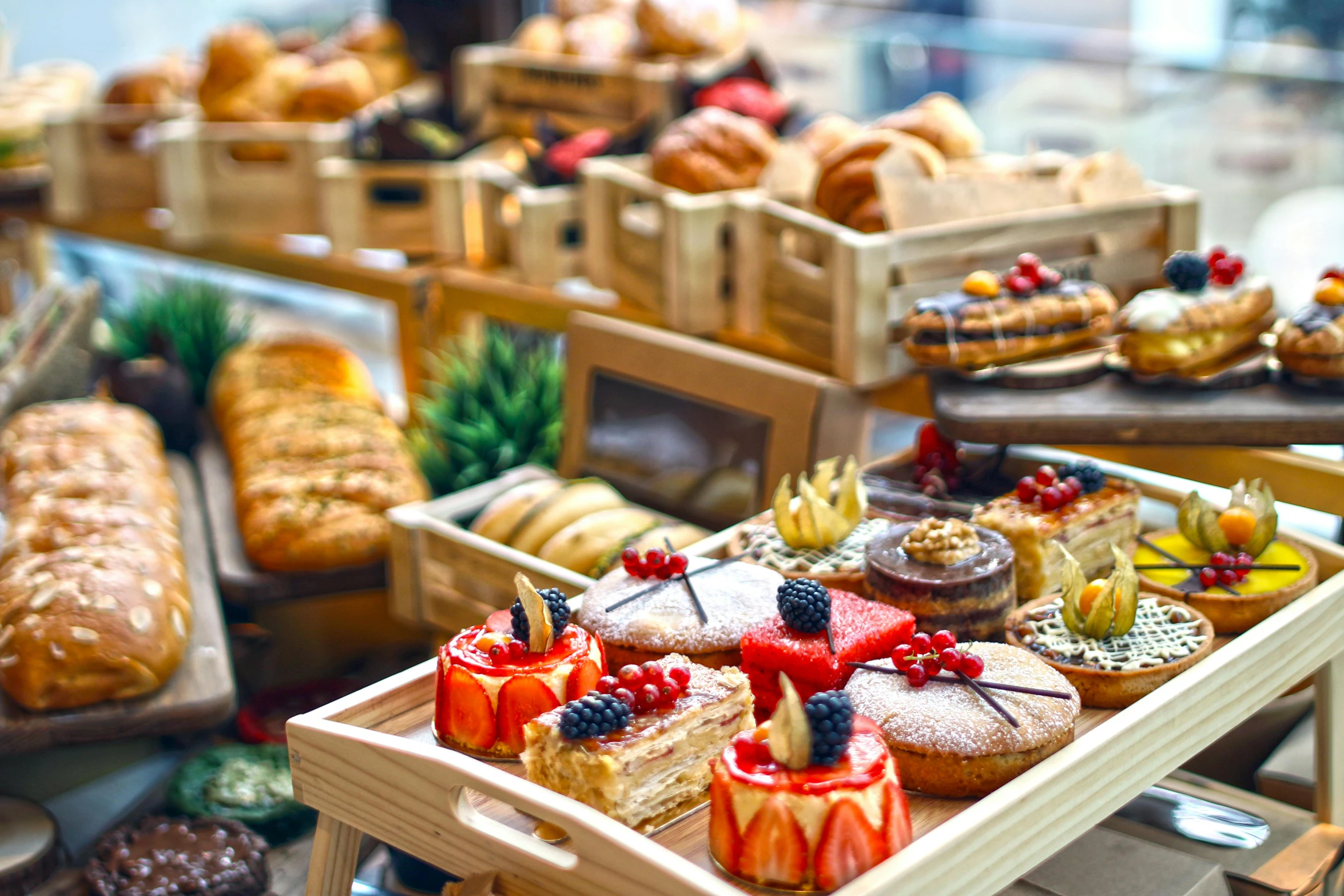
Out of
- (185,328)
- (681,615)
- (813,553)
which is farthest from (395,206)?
(681,615)

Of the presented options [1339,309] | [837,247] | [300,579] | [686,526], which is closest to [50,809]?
[300,579]

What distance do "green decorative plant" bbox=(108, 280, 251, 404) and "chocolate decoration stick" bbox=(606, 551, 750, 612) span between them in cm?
208

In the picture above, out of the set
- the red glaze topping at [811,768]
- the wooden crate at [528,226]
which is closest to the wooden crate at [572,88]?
the wooden crate at [528,226]

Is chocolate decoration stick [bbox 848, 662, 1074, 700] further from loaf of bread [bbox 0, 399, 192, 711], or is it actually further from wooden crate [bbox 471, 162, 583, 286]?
wooden crate [bbox 471, 162, 583, 286]

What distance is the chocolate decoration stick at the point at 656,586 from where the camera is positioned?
157 cm

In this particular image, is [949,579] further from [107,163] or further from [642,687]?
[107,163]

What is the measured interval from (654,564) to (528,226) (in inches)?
49.5

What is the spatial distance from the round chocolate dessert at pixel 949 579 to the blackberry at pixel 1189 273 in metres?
0.52

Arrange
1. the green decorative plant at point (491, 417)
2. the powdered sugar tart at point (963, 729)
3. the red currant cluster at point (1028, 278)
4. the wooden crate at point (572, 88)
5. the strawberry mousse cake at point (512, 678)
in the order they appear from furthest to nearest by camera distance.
→ the wooden crate at point (572, 88)
the green decorative plant at point (491, 417)
the red currant cluster at point (1028, 278)
the strawberry mousse cake at point (512, 678)
the powdered sugar tart at point (963, 729)

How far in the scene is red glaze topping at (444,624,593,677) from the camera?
1416 mm

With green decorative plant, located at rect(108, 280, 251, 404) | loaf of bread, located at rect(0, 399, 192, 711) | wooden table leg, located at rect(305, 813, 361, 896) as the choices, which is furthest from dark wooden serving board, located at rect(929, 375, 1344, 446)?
green decorative plant, located at rect(108, 280, 251, 404)

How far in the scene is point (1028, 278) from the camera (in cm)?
196

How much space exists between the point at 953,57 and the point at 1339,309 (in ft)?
7.99

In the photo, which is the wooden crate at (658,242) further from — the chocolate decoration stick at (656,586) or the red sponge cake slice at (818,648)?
the red sponge cake slice at (818,648)
